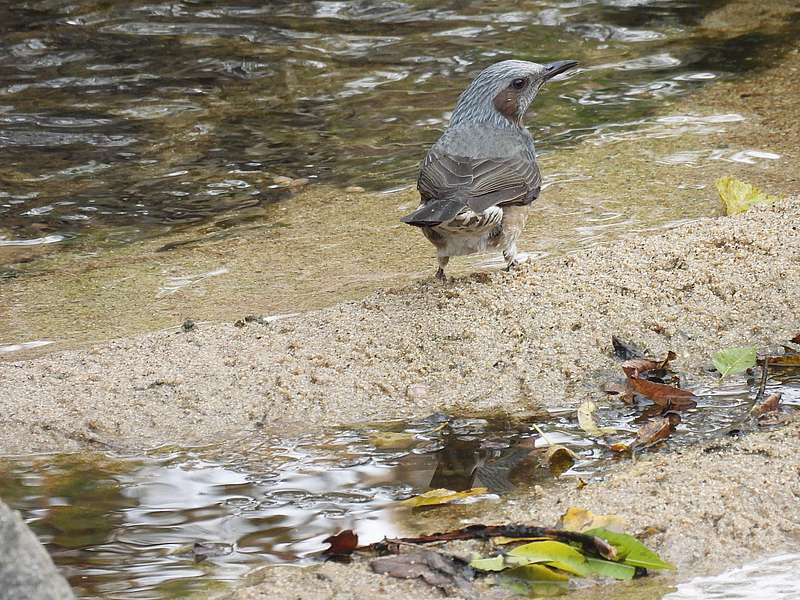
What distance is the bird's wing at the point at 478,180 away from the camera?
5.82 meters

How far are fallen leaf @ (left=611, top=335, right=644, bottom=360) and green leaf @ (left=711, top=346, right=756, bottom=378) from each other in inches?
13.2

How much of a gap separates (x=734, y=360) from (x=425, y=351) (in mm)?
1293

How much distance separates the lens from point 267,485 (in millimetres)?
4320

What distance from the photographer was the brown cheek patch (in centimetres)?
679

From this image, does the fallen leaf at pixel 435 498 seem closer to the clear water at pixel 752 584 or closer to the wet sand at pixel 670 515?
the wet sand at pixel 670 515

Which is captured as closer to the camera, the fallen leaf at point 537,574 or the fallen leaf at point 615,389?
the fallen leaf at point 537,574

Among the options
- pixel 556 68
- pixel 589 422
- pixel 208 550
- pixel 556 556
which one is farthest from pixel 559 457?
pixel 556 68

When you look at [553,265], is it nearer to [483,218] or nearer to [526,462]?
[483,218]

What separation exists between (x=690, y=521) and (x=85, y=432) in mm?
2409

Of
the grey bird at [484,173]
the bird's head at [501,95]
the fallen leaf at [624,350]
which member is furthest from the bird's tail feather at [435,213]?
the bird's head at [501,95]

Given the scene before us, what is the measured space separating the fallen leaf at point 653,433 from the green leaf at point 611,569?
3.25 feet

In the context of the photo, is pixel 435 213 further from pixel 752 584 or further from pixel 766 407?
pixel 752 584

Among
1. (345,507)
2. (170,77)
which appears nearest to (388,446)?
(345,507)

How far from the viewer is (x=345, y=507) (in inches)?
162
